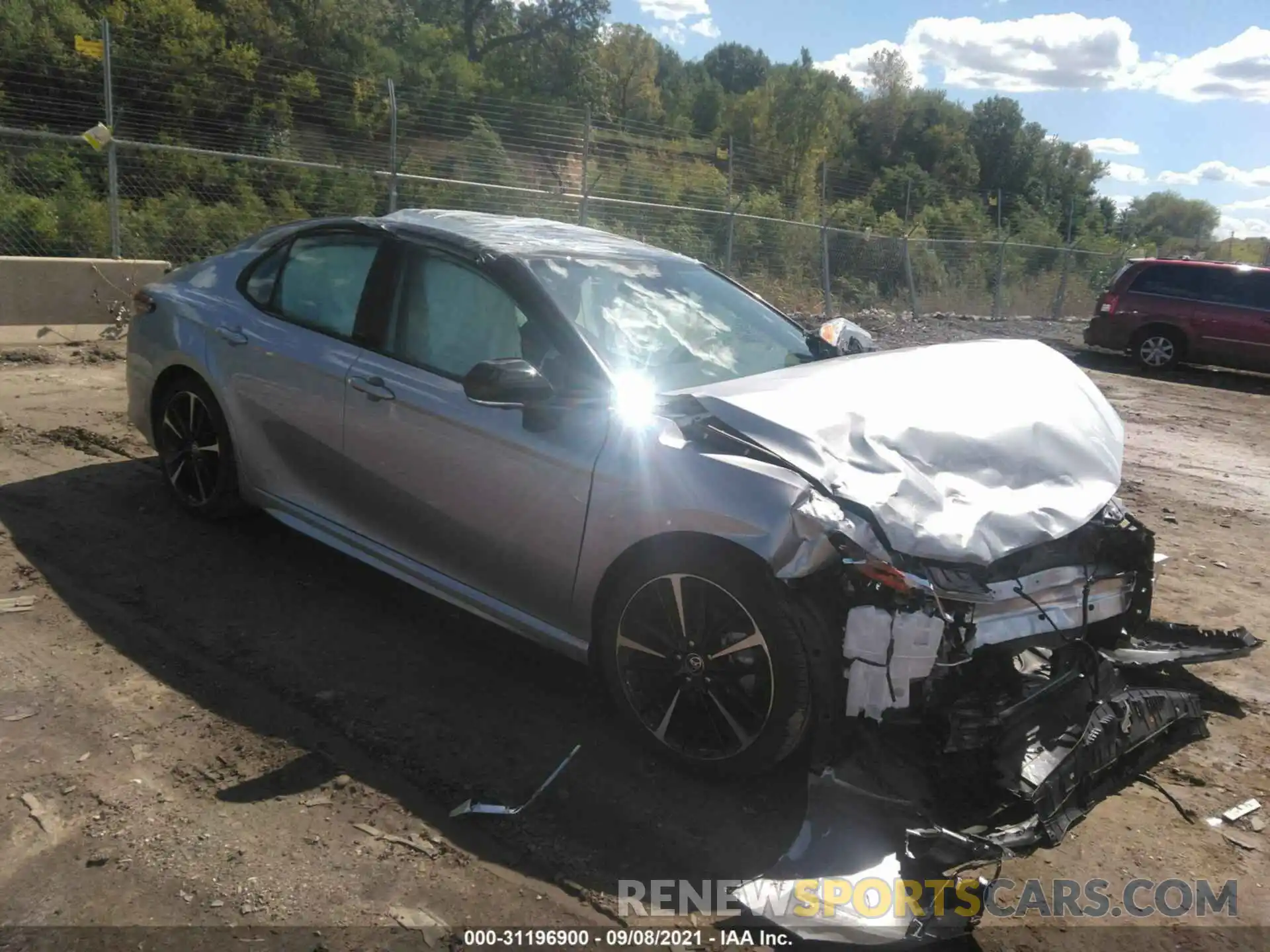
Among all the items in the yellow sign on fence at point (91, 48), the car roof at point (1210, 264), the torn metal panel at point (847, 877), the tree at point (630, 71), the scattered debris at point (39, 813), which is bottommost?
the scattered debris at point (39, 813)

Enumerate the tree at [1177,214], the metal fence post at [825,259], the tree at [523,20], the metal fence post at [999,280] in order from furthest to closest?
the tree at [1177,214] → the tree at [523,20] → the metal fence post at [999,280] → the metal fence post at [825,259]

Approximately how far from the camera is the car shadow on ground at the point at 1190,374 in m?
14.6

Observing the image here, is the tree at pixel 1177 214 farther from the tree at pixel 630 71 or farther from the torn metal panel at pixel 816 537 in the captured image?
the torn metal panel at pixel 816 537

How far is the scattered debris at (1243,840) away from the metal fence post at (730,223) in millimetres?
13631

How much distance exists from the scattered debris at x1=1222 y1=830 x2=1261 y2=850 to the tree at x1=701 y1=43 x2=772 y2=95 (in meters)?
99.2

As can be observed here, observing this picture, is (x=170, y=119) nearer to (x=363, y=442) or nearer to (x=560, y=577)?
(x=363, y=442)

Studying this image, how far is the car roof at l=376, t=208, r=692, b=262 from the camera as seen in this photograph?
13.1 ft

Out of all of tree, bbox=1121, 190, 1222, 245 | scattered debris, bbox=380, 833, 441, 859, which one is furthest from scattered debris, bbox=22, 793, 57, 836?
tree, bbox=1121, 190, 1222, 245

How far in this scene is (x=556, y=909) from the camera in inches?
102

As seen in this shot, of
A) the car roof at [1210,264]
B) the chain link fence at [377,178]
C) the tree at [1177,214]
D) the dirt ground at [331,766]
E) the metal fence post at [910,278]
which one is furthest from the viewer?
the tree at [1177,214]

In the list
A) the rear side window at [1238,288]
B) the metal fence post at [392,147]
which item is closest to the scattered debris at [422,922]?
the metal fence post at [392,147]

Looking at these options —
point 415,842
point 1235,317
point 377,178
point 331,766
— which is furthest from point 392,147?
point 1235,317

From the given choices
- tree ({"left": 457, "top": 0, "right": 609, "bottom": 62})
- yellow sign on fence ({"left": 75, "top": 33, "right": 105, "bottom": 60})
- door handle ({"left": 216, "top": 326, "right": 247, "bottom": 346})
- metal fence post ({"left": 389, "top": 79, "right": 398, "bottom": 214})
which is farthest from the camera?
tree ({"left": 457, "top": 0, "right": 609, "bottom": 62})

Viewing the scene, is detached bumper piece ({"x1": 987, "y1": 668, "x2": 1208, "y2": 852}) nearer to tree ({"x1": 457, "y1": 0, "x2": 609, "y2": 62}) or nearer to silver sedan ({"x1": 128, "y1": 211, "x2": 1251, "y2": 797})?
silver sedan ({"x1": 128, "y1": 211, "x2": 1251, "y2": 797})
